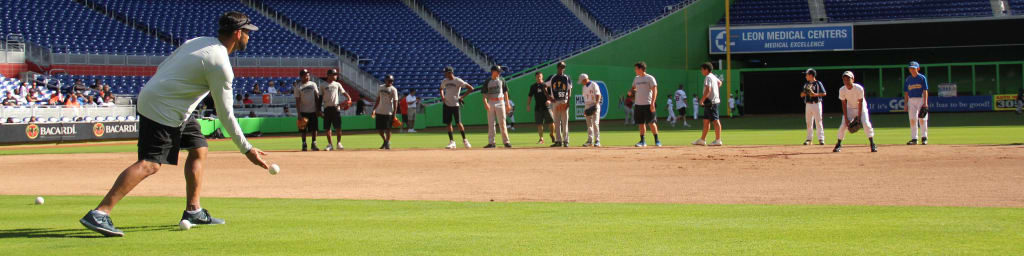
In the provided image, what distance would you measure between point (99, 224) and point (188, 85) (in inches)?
43.8

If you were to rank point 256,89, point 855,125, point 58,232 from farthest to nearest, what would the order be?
point 256,89 < point 855,125 < point 58,232

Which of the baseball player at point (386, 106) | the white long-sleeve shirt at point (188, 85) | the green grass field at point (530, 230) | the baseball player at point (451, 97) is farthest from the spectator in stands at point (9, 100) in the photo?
the white long-sleeve shirt at point (188, 85)

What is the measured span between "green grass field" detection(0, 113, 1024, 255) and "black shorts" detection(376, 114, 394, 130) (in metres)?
12.0

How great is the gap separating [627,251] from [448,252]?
41.2 inches

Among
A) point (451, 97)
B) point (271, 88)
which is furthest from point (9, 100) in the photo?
point (451, 97)

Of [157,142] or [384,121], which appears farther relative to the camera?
[384,121]

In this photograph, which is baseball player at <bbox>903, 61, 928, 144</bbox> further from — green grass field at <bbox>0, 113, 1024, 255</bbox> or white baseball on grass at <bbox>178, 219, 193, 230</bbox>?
white baseball on grass at <bbox>178, 219, 193, 230</bbox>

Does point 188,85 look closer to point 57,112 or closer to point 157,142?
point 157,142

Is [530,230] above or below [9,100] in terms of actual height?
below

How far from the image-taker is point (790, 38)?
158 feet

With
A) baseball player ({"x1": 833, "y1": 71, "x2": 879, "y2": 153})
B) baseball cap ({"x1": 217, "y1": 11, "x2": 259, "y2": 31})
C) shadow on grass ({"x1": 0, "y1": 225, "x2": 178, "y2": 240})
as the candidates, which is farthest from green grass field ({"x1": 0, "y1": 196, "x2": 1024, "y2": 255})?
A: baseball player ({"x1": 833, "y1": 71, "x2": 879, "y2": 153})

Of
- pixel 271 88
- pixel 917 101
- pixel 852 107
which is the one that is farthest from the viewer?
pixel 271 88

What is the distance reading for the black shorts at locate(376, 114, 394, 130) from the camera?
2131 centimetres

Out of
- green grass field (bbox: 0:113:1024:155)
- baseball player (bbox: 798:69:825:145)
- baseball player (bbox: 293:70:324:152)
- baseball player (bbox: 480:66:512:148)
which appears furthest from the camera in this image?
green grass field (bbox: 0:113:1024:155)
